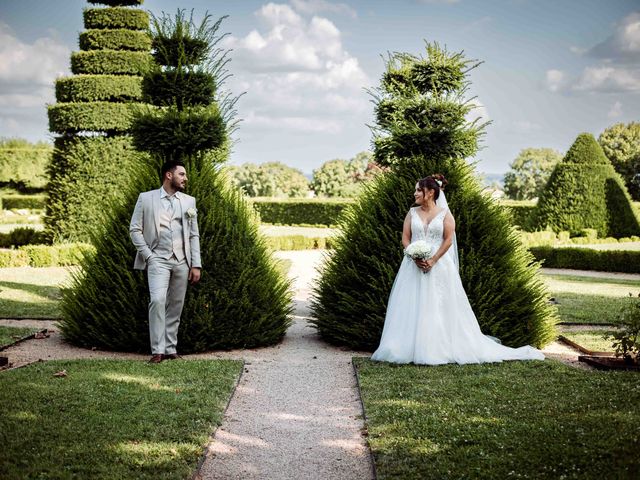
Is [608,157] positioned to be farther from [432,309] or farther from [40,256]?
[432,309]

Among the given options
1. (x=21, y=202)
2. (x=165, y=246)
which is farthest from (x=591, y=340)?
(x=21, y=202)

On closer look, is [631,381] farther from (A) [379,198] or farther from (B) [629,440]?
(A) [379,198]

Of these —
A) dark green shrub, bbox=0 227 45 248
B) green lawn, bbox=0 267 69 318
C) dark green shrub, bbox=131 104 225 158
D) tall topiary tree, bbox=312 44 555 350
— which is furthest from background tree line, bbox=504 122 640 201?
dark green shrub, bbox=131 104 225 158

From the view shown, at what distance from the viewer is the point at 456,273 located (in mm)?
8133

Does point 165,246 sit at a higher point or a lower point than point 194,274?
higher

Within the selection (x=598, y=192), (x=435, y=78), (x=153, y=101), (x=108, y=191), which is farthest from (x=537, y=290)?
(x=598, y=192)

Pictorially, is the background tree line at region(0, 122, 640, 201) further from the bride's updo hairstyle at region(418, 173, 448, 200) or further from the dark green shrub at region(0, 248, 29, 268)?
the bride's updo hairstyle at region(418, 173, 448, 200)

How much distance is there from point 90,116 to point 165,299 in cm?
1326

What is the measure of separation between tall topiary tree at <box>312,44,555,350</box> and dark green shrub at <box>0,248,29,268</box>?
11.6m

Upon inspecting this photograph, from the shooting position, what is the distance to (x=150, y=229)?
25.4ft

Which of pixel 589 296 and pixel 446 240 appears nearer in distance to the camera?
pixel 446 240

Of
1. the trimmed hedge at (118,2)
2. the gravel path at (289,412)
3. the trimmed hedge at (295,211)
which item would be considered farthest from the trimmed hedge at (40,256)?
the trimmed hedge at (295,211)

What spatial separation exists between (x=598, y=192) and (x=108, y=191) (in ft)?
55.3

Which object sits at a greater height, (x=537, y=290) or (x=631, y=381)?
(x=537, y=290)
